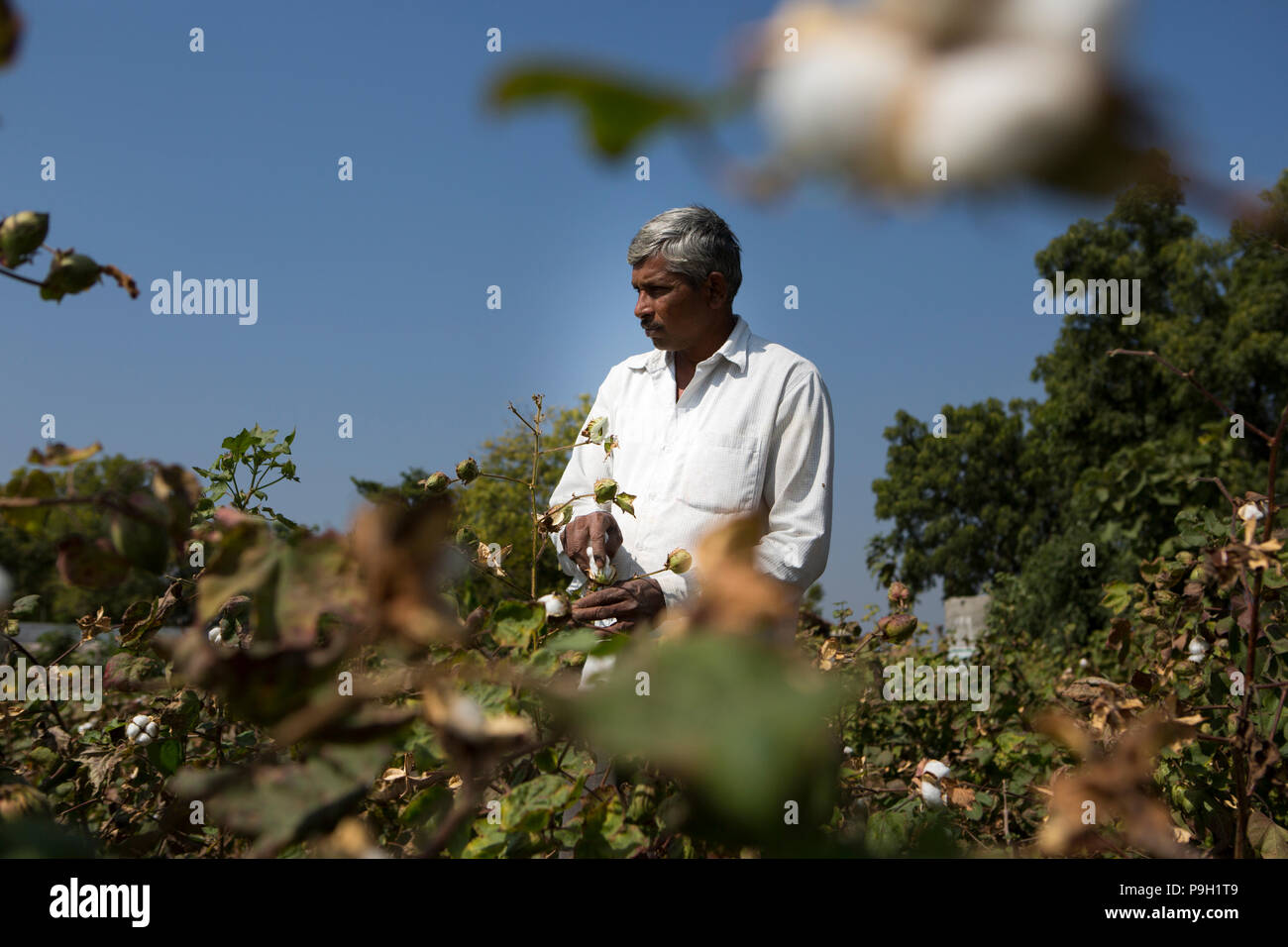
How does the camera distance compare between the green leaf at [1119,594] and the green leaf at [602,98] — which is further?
the green leaf at [1119,594]

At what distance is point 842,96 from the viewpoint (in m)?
0.21

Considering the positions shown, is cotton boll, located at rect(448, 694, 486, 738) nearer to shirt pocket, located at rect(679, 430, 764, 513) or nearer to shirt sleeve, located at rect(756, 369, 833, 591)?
shirt sleeve, located at rect(756, 369, 833, 591)

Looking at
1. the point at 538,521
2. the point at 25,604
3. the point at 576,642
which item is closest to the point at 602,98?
the point at 576,642

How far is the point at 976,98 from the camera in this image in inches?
7.8

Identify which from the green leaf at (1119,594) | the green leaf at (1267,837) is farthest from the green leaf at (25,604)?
the green leaf at (1119,594)

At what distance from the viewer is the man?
6.74 feet

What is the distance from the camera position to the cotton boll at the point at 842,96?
0.21 m

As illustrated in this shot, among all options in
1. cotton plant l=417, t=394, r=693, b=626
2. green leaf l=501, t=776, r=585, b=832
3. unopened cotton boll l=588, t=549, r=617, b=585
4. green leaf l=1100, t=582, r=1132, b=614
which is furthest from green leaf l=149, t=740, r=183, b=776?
green leaf l=1100, t=582, r=1132, b=614

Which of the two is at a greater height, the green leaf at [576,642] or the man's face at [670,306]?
the man's face at [670,306]

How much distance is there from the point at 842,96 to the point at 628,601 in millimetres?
1364

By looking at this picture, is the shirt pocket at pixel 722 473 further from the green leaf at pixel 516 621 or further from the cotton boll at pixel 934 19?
the cotton boll at pixel 934 19

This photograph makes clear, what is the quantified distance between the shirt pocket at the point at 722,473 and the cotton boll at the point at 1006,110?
189 centimetres
